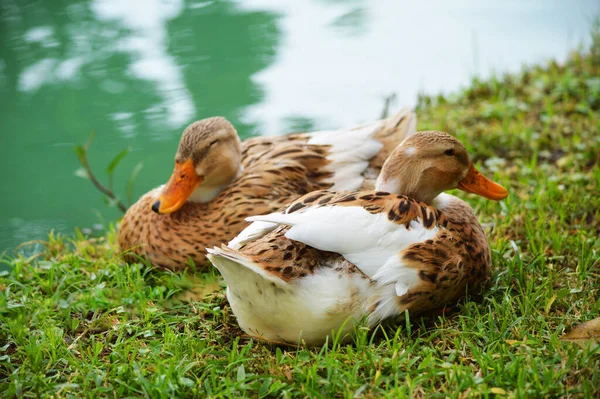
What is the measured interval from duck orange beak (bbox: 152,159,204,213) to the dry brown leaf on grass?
1.93 m

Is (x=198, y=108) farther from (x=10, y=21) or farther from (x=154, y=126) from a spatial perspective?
(x=10, y=21)

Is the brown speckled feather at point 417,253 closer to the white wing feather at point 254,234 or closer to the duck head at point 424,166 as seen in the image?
the white wing feather at point 254,234

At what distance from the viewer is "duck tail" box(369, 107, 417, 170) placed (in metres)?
3.76

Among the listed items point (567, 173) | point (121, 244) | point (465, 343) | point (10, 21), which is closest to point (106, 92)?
point (10, 21)

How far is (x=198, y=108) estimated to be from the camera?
607 cm

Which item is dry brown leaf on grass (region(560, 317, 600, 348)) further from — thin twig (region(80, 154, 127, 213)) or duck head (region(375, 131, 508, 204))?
thin twig (region(80, 154, 127, 213))

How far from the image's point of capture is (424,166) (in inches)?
119

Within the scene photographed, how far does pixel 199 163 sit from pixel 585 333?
6.59ft

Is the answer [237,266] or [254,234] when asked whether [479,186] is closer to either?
[254,234]

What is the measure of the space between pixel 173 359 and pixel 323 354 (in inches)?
23.7

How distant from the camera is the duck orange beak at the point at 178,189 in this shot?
3.46m

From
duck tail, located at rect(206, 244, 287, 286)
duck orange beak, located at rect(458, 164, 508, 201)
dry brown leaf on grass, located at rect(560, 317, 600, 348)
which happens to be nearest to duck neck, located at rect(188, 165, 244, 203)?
duck tail, located at rect(206, 244, 287, 286)

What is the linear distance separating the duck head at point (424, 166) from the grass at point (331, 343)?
1.77 ft

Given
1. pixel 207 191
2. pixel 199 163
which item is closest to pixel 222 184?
pixel 207 191
